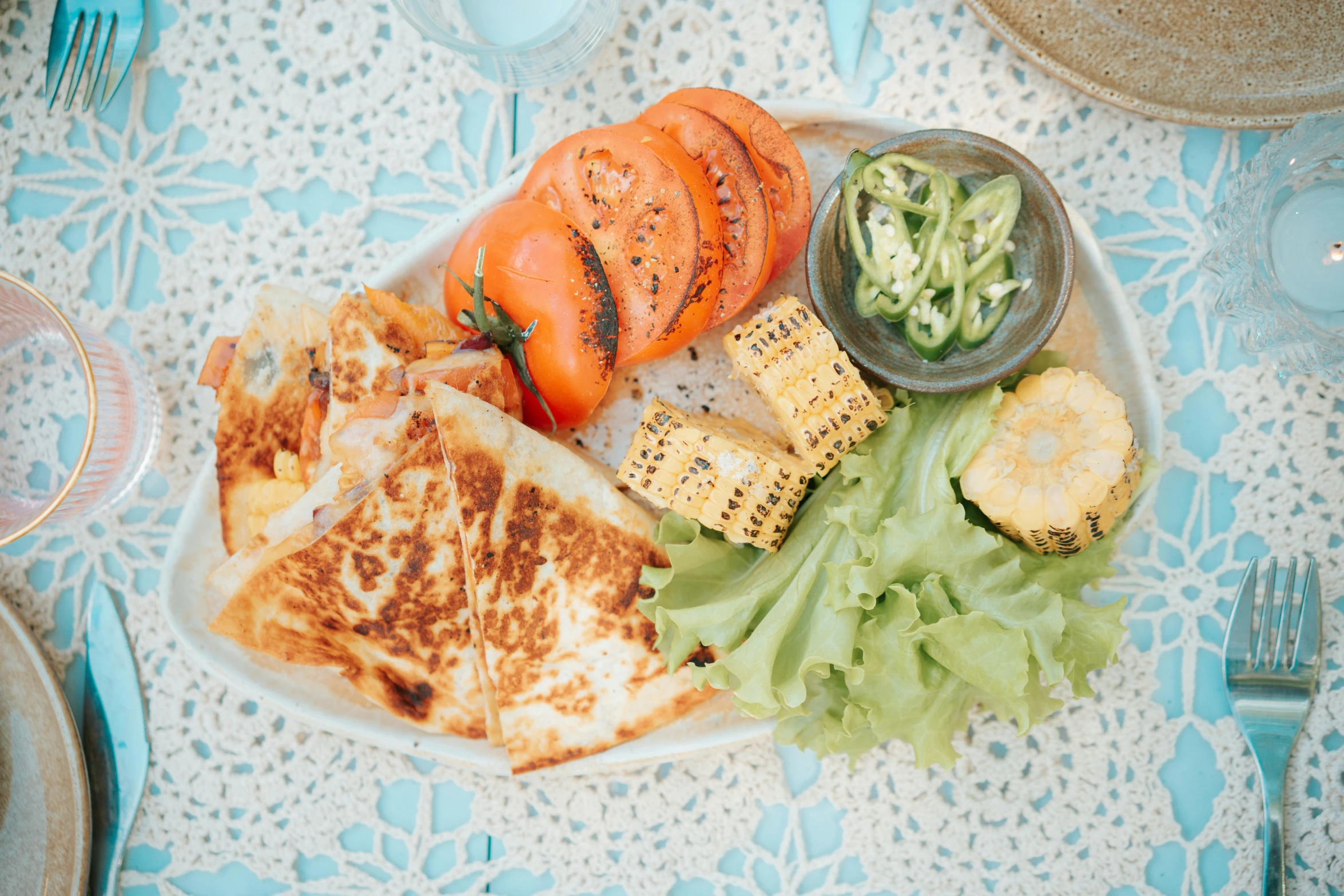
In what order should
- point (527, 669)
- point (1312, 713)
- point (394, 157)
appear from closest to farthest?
point (527, 669), point (1312, 713), point (394, 157)

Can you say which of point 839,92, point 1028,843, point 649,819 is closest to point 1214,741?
point 1028,843

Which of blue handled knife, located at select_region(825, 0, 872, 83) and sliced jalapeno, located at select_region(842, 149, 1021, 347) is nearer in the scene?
sliced jalapeno, located at select_region(842, 149, 1021, 347)

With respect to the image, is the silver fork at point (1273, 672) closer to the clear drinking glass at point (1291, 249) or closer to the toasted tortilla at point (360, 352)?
the clear drinking glass at point (1291, 249)

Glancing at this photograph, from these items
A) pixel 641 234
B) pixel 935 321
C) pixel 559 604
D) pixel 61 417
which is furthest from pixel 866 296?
pixel 61 417

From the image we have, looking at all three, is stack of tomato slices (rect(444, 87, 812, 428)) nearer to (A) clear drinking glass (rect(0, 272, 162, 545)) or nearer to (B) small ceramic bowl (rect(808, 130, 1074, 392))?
(B) small ceramic bowl (rect(808, 130, 1074, 392))

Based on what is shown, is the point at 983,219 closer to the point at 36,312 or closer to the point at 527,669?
the point at 527,669

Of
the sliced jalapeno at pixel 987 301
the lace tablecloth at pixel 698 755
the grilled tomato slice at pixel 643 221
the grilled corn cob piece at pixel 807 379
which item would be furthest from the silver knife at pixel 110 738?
the sliced jalapeno at pixel 987 301

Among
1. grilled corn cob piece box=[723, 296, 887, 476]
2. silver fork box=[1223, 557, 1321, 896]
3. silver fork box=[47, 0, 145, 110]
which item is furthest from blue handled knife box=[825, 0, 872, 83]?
silver fork box=[47, 0, 145, 110]
